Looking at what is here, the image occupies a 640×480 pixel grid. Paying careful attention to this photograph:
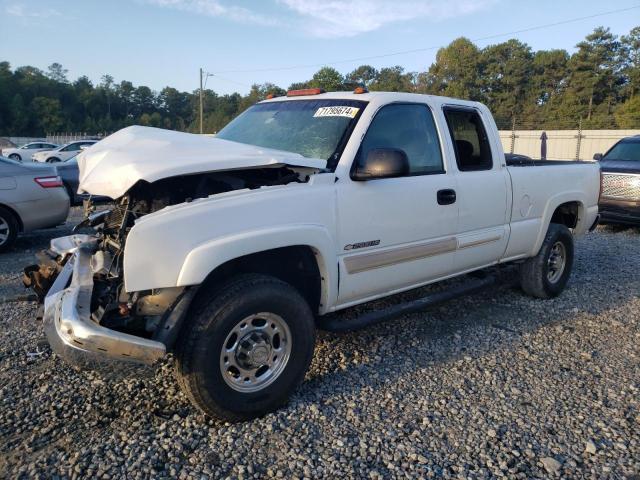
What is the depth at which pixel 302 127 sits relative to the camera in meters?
3.88

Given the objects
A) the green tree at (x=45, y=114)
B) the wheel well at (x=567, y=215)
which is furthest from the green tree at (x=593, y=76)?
the green tree at (x=45, y=114)

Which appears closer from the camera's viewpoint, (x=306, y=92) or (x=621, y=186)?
(x=306, y=92)

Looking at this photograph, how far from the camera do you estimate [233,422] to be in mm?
3014

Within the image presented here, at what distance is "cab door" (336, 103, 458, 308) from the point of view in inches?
134

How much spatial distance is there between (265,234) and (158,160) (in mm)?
755

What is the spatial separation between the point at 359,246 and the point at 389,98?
1217 mm

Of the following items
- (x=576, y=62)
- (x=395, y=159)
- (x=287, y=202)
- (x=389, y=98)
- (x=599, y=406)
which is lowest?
(x=599, y=406)

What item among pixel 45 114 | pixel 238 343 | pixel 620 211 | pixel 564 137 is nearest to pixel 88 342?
pixel 238 343

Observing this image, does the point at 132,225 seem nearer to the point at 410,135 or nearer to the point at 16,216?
the point at 410,135

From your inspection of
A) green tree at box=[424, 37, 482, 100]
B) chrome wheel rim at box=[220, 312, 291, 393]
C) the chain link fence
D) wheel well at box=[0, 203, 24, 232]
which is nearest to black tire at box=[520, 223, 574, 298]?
chrome wheel rim at box=[220, 312, 291, 393]

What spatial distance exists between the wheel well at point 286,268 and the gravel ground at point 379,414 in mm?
670

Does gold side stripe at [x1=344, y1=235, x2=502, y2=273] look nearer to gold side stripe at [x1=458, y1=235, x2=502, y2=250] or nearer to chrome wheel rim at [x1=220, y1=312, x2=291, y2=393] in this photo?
gold side stripe at [x1=458, y1=235, x2=502, y2=250]

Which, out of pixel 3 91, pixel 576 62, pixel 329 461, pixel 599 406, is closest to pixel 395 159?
pixel 329 461

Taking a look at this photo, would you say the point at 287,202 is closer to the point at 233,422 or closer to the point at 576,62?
Answer: the point at 233,422
